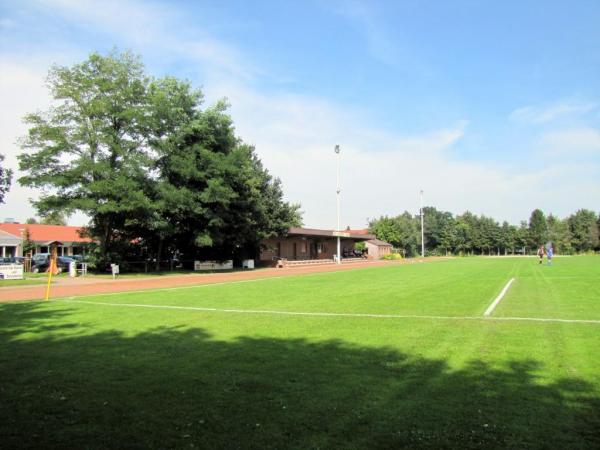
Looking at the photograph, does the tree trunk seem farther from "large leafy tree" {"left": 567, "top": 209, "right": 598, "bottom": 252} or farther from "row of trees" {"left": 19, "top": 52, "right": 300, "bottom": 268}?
"large leafy tree" {"left": 567, "top": 209, "right": 598, "bottom": 252}

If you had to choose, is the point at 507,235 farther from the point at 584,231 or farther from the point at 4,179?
the point at 4,179

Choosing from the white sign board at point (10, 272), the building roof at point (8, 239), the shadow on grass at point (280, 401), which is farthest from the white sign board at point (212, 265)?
the shadow on grass at point (280, 401)

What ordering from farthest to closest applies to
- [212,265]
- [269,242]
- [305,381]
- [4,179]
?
[269,242]
[212,265]
[4,179]
[305,381]

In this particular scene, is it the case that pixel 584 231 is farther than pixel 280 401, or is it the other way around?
pixel 584 231

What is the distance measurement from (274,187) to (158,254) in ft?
57.5

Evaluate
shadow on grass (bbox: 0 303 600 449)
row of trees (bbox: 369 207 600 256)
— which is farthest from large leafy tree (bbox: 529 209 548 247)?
shadow on grass (bbox: 0 303 600 449)

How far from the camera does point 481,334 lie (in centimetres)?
930

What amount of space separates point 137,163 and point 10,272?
11.0 meters

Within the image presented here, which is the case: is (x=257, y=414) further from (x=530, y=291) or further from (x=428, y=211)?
(x=428, y=211)

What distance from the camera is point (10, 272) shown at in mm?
28750

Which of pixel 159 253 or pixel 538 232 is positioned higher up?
pixel 538 232

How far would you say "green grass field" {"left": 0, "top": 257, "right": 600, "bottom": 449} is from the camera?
4.38m

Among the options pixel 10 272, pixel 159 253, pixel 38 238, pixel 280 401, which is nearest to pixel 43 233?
pixel 38 238

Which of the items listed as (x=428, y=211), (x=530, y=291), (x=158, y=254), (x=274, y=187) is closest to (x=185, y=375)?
(x=530, y=291)
